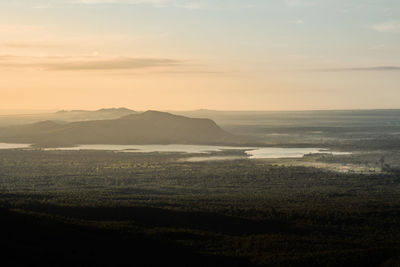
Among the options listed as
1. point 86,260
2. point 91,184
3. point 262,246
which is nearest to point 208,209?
point 262,246

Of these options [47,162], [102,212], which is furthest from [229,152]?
[102,212]

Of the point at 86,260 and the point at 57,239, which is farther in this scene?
the point at 57,239

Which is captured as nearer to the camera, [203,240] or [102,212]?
[203,240]

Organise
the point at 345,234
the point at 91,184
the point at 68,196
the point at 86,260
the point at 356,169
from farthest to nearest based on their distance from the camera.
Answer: the point at 356,169 < the point at 91,184 < the point at 68,196 < the point at 345,234 < the point at 86,260

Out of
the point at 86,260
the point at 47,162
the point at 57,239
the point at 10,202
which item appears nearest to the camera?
the point at 86,260

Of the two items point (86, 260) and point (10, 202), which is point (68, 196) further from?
point (86, 260)

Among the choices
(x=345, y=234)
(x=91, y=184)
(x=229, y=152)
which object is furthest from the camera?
(x=229, y=152)

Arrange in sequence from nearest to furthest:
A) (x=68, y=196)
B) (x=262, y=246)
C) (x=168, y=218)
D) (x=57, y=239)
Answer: (x=57, y=239) < (x=262, y=246) < (x=168, y=218) < (x=68, y=196)

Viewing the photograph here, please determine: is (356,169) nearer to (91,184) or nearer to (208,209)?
(91,184)
